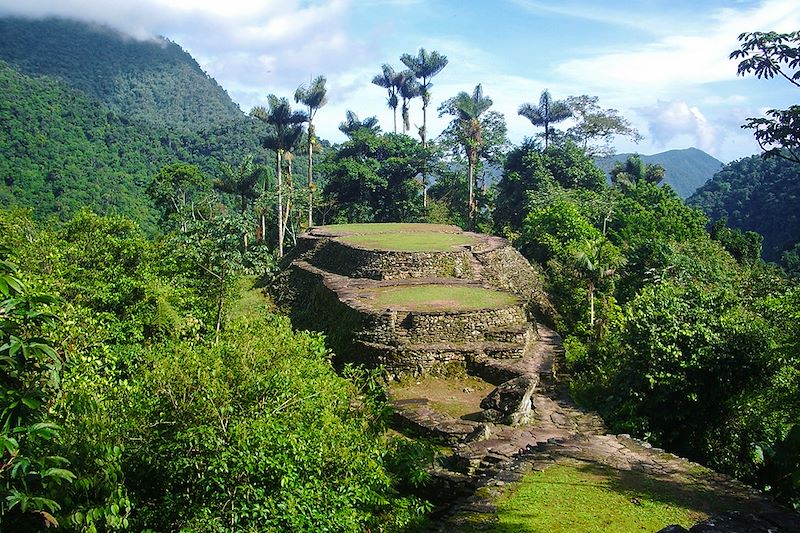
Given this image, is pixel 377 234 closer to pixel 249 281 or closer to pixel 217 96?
pixel 249 281

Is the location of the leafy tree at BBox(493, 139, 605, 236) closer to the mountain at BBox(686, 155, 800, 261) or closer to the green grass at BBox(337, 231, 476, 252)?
the green grass at BBox(337, 231, 476, 252)

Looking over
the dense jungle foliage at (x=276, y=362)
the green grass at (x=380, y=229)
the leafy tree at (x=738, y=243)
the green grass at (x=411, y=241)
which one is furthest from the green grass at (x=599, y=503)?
the leafy tree at (x=738, y=243)

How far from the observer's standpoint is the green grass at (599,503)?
621cm

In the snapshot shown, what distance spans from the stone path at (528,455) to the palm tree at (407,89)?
30.8m

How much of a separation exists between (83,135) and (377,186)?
2354 centimetres


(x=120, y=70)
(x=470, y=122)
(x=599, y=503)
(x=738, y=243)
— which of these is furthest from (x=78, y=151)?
(x=120, y=70)

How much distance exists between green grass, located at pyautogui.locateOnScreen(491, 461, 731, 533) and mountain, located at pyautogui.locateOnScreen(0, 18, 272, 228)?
14.1m

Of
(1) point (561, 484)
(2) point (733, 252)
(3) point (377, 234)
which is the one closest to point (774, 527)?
(1) point (561, 484)

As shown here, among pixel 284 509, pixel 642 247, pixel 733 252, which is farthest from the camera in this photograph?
pixel 733 252

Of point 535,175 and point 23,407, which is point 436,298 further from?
point 535,175

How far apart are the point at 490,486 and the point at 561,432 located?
2.97 m

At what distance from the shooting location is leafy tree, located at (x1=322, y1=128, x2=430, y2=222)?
3444 centimetres

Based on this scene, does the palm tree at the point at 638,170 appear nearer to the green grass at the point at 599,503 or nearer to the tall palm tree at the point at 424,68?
the tall palm tree at the point at 424,68

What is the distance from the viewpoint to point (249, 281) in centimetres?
2361
